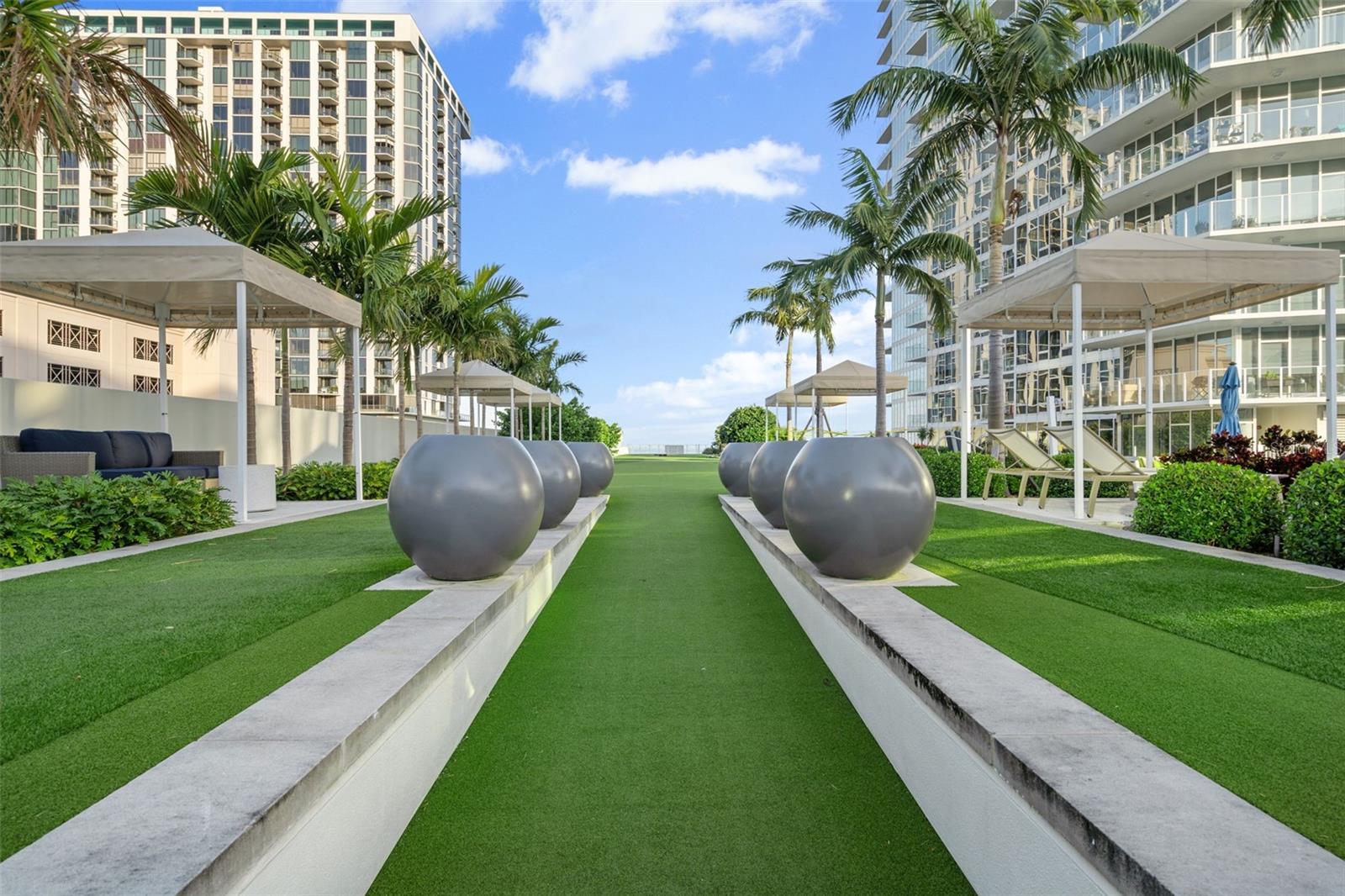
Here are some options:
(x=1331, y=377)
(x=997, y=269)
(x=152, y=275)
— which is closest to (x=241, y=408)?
(x=152, y=275)

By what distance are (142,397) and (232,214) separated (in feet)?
14.5

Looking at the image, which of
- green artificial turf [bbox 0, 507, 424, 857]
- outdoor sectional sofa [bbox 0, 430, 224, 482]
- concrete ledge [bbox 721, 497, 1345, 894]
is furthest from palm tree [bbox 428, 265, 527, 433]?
concrete ledge [bbox 721, 497, 1345, 894]

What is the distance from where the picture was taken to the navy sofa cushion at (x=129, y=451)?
1156 centimetres

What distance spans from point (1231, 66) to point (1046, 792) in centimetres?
3315

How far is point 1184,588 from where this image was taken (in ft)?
18.5

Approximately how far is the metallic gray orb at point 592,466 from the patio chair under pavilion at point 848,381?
10.3 meters

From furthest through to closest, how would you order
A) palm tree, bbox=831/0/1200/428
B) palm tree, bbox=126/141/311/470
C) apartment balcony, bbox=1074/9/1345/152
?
apartment balcony, bbox=1074/9/1345/152
palm tree, bbox=831/0/1200/428
palm tree, bbox=126/141/311/470

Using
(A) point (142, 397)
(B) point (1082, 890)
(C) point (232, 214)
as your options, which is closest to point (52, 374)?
(A) point (142, 397)

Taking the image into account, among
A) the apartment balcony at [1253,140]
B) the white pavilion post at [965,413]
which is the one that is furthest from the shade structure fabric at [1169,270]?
the apartment balcony at [1253,140]

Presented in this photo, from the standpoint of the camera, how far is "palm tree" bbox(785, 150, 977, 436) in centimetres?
2138

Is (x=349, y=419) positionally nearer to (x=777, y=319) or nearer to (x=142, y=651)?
(x=142, y=651)

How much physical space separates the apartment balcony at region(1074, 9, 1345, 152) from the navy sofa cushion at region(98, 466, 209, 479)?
2652cm

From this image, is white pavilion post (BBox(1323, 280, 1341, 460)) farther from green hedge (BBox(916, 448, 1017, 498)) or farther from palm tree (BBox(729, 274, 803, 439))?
palm tree (BBox(729, 274, 803, 439))

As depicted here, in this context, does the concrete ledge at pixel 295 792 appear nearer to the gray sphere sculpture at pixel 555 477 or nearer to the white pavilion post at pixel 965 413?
the gray sphere sculpture at pixel 555 477
